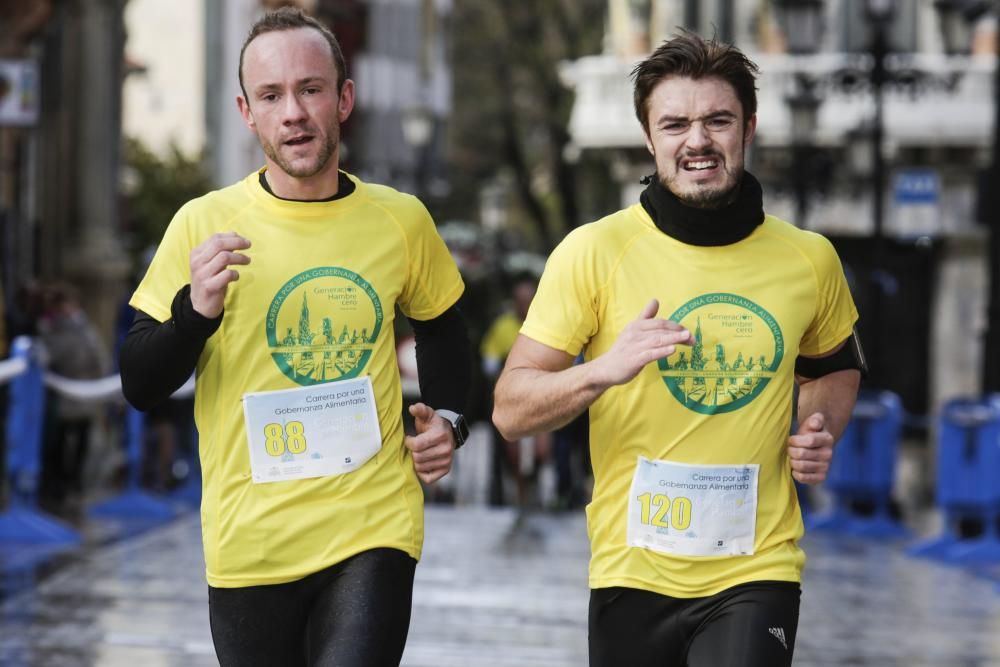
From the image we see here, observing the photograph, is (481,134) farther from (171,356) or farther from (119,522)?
(171,356)

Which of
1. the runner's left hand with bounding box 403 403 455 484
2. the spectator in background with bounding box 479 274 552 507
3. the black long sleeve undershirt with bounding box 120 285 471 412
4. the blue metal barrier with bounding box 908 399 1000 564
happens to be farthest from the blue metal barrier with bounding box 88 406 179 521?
the black long sleeve undershirt with bounding box 120 285 471 412

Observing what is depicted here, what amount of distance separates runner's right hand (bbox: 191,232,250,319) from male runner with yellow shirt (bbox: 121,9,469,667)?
0.09m

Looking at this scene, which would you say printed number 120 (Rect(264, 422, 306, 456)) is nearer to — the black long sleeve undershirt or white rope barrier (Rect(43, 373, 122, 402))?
the black long sleeve undershirt

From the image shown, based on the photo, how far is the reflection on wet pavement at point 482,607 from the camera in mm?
9438

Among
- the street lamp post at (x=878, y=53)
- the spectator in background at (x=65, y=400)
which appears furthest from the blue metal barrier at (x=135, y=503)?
the street lamp post at (x=878, y=53)

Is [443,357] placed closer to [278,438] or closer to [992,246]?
[278,438]

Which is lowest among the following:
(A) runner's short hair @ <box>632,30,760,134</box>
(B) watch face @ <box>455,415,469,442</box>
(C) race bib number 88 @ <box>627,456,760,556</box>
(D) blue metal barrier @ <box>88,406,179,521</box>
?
(D) blue metal barrier @ <box>88,406,179,521</box>

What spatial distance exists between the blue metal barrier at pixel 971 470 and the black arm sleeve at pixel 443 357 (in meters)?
10.2

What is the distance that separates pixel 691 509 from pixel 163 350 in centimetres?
119

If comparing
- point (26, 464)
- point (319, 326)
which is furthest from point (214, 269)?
point (26, 464)

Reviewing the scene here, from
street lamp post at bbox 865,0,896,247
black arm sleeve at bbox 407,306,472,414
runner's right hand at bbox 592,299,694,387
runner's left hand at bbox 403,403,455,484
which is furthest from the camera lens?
street lamp post at bbox 865,0,896,247

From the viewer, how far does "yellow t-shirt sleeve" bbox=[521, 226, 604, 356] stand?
15.3 feet

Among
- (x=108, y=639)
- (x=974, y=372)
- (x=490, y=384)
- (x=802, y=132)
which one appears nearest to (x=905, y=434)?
(x=974, y=372)

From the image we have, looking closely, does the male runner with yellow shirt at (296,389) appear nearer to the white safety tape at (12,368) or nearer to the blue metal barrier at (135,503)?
the white safety tape at (12,368)
